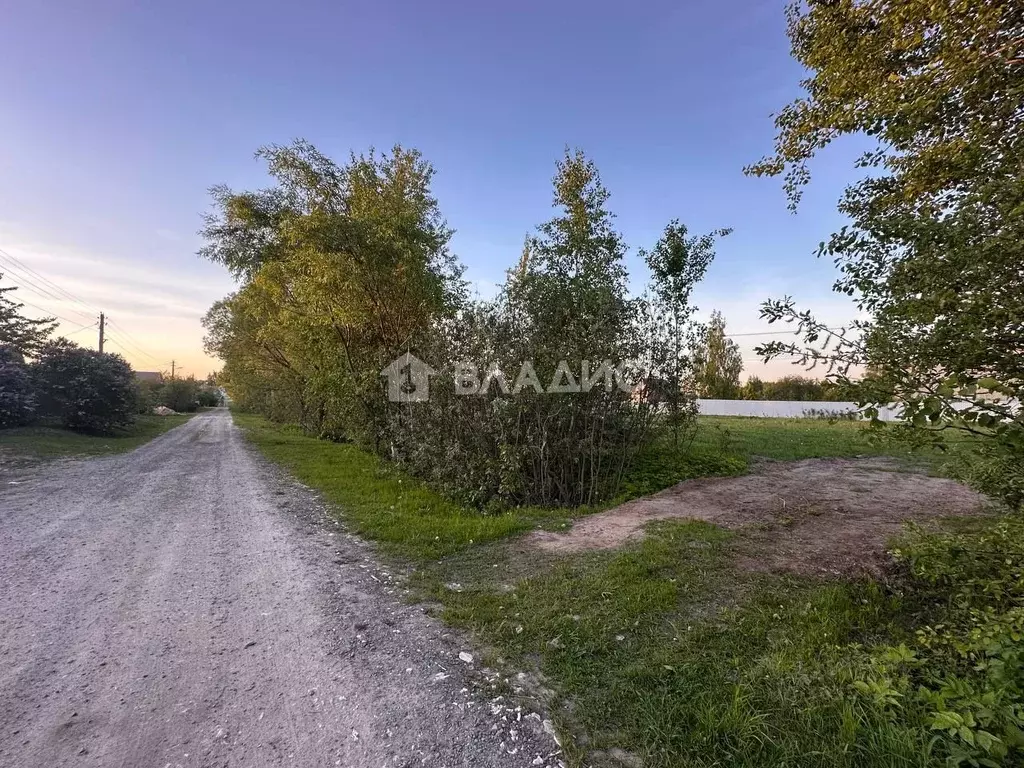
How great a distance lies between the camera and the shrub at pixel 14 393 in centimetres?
1351

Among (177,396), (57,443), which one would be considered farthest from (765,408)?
(177,396)

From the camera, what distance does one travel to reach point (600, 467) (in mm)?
6629

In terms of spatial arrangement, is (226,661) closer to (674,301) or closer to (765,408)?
(674,301)

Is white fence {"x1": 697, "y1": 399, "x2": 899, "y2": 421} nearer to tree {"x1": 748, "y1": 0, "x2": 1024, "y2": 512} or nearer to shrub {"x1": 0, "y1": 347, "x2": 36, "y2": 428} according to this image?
tree {"x1": 748, "y1": 0, "x2": 1024, "y2": 512}

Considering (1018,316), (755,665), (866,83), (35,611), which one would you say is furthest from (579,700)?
(866,83)

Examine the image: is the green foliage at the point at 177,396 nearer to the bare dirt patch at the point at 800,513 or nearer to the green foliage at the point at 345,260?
the green foliage at the point at 345,260

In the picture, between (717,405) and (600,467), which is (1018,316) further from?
(717,405)

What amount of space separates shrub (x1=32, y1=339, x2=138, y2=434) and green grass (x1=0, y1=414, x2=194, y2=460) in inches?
21.2

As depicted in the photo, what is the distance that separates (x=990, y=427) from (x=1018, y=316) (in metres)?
0.57

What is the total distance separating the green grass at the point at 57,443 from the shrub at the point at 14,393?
38 cm

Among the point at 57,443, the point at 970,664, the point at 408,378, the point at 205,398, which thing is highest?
the point at 205,398

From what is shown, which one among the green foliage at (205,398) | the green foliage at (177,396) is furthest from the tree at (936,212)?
the green foliage at (205,398)

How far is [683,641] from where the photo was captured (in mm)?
2664

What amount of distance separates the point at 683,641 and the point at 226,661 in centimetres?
265
